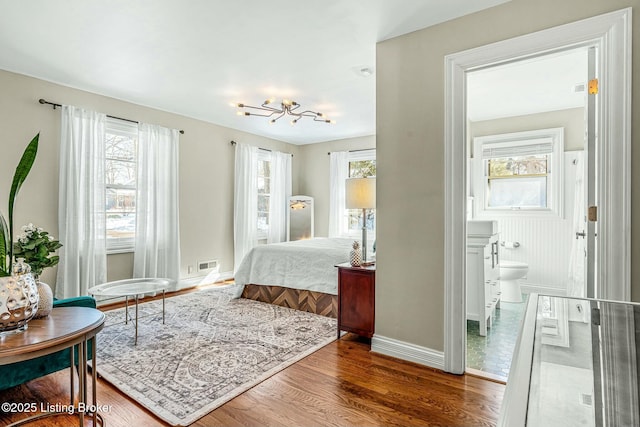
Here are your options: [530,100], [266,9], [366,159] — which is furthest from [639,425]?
[366,159]

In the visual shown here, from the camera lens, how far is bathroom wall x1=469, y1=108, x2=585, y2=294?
4273 millimetres

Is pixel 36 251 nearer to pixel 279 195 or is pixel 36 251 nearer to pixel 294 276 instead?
pixel 294 276

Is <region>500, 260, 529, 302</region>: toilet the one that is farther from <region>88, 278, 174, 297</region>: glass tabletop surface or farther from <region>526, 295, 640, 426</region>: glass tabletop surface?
<region>88, 278, 174, 297</region>: glass tabletop surface

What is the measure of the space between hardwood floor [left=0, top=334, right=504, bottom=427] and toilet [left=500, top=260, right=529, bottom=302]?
226 cm

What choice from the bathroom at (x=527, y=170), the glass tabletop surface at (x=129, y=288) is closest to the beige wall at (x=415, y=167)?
the bathroom at (x=527, y=170)

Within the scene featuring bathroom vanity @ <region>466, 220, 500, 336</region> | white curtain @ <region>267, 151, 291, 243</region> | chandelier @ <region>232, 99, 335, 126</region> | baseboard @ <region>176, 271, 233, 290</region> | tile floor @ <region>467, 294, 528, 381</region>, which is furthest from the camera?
white curtain @ <region>267, 151, 291, 243</region>

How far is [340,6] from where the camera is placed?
2.23 meters

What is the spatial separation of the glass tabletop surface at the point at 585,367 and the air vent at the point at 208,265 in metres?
4.72

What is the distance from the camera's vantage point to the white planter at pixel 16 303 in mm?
1316

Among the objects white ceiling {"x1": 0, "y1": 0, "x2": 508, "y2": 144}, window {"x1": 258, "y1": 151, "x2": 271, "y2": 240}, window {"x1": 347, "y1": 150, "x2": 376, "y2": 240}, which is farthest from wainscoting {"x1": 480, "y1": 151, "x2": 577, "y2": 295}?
window {"x1": 258, "y1": 151, "x2": 271, "y2": 240}

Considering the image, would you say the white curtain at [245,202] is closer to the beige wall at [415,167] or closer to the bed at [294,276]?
the bed at [294,276]

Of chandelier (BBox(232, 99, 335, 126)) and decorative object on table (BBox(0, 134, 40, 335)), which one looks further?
chandelier (BBox(232, 99, 335, 126))

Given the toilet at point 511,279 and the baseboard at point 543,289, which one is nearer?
the toilet at point 511,279

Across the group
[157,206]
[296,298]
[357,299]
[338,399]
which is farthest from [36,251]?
[157,206]
